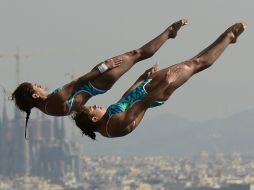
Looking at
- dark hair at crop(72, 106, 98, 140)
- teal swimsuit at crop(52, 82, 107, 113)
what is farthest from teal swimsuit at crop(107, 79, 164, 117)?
teal swimsuit at crop(52, 82, 107, 113)

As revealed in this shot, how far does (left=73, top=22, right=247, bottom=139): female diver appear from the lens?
8695mm

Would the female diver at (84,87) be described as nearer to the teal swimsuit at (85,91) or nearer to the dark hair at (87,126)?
the teal swimsuit at (85,91)

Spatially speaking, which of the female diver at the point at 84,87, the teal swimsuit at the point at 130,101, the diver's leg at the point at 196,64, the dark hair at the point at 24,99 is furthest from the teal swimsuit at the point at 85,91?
the diver's leg at the point at 196,64

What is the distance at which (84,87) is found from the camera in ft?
30.5

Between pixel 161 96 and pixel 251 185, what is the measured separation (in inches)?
6400

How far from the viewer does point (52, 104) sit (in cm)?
927

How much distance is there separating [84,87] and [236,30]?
1.18 m

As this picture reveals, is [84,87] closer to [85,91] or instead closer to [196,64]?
[85,91]

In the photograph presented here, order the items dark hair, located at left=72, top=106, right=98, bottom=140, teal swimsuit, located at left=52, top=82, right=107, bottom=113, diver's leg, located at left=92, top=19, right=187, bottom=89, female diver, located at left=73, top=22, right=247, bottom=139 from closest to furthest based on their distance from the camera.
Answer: female diver, located at left=73, top=22, right=247, bottom=139, dark hair, located at left=72, top=106, right=98, bottom=140, diver's leg, located at left=92, top=19, right=187, bottom=89, teal swimsuit, located at left=52, top=82, right=107, bottom=113

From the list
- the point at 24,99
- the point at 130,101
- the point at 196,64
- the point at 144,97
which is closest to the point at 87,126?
the point at 130,101

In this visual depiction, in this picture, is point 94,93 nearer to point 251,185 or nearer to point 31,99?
point 31,99

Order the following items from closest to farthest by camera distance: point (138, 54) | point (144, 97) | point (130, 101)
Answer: point (144, 97) < point (130, 101) < point (138, 54)

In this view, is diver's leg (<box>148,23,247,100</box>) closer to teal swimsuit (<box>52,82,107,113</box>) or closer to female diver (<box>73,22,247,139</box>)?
female diver (<box>73,22,247,139</box>)

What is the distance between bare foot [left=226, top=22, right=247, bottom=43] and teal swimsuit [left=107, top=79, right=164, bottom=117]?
642 mm
